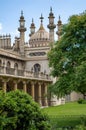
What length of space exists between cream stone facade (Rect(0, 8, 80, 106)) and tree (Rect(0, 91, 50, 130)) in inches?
1053

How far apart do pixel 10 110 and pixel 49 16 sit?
138 ft

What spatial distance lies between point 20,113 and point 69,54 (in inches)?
448

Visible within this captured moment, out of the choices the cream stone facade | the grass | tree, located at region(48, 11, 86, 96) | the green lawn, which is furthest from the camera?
the cream stone facade

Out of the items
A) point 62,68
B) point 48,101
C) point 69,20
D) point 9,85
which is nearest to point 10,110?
point 62,68

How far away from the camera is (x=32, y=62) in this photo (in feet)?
183

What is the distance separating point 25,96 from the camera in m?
17.0

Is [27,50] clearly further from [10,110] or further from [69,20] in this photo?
[10,110]

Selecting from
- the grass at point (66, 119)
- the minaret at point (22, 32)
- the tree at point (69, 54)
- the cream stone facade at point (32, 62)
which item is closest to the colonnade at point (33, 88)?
the cream stone facade at point (32, 62)

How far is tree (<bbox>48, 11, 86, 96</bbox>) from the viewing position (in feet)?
86.9

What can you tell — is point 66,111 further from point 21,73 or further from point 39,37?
point 39,37

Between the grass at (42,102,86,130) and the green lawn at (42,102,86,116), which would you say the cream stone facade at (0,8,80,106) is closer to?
the green lawn at (42,102,86,116)

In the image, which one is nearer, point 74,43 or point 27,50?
point 74,43

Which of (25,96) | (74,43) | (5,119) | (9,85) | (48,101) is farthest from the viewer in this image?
Answer: (48,101)

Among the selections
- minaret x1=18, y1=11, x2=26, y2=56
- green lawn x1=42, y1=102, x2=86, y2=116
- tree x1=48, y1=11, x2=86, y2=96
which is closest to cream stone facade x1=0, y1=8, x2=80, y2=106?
minaret x1=18, y1=11, x2=26, y2=56
